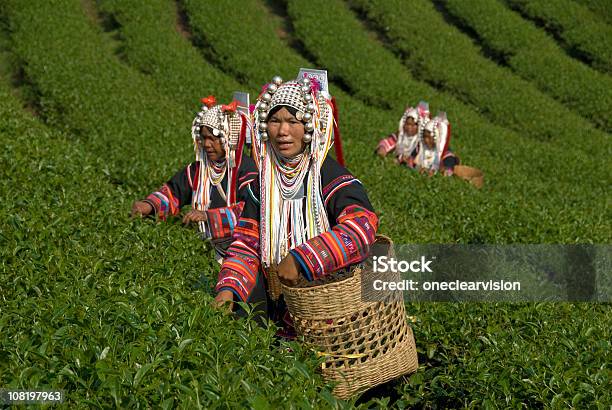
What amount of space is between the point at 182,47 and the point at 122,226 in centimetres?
1553

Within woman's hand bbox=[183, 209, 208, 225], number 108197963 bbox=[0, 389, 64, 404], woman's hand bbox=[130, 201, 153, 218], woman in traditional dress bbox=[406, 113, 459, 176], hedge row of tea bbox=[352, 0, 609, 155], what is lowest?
hedge row of tea bbox=[352, 0, 609, 155]

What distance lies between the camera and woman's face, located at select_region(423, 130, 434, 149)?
440 inches

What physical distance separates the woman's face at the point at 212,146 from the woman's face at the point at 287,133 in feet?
6.09

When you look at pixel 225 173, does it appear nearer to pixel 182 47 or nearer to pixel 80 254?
pixel 80 254

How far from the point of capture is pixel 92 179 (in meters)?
6.74

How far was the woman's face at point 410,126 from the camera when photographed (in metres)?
11.4

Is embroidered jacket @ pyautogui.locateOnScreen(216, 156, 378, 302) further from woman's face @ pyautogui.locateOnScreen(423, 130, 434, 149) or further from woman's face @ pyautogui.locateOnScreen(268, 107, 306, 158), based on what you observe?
woman's face @ pyautogui.locateOnScreen(423, 130, 434, 149)

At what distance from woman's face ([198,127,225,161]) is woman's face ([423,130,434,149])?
6574 mm

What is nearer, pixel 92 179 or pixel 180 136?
pixel 92 179

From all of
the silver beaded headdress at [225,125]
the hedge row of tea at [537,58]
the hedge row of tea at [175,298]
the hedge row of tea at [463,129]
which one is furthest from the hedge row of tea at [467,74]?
the silver beaded headdress at [225,125]

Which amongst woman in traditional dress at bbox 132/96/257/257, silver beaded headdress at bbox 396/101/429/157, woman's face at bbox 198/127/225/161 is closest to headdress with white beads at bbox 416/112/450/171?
silver beaded headdress at bbox 396/101/429/157

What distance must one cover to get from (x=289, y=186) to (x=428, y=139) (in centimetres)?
816

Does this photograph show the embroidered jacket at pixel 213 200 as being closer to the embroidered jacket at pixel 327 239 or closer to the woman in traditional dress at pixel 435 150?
the embroidered jacket at pixel 327 239

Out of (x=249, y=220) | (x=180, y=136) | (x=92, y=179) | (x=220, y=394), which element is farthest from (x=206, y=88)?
(x=220, y=394)
